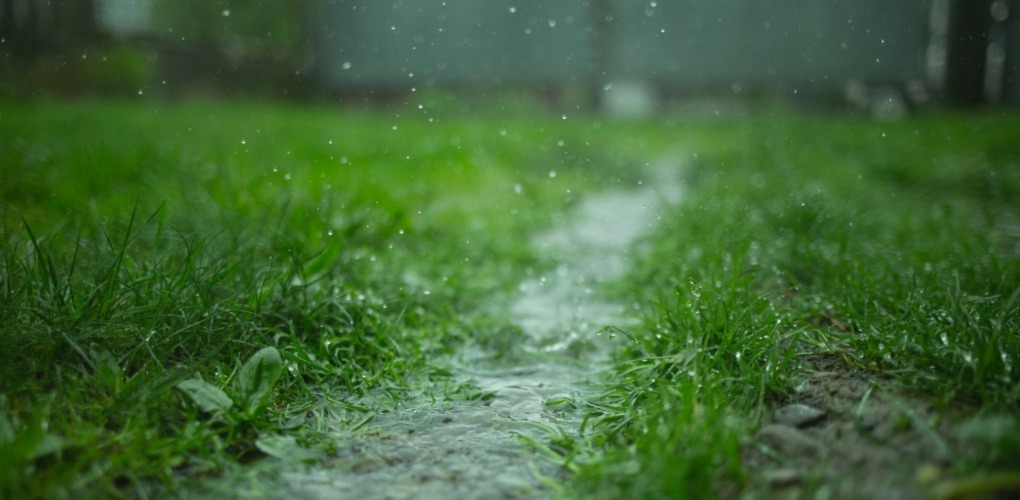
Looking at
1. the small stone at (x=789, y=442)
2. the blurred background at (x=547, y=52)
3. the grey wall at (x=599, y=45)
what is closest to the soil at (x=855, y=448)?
the small stone at (x=789, y=442)

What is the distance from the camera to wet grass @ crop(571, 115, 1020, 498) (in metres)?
1.28

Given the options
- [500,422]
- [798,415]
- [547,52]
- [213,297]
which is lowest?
[500,422]

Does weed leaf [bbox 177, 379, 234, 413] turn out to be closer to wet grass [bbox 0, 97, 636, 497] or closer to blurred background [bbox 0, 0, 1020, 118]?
wet grass [bbox 0, 97, 636, 497]

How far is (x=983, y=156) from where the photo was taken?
510cm

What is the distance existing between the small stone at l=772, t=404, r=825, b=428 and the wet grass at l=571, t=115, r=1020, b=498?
4 cm

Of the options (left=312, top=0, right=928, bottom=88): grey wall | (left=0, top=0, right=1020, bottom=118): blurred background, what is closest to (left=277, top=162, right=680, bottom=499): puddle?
(left=0, top=0, right=1020, bottom=118): blurred background

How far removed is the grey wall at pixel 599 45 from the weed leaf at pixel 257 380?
726 centimetres

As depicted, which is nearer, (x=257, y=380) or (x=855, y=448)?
(x=855, y=448)

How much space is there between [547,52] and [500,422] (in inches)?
374

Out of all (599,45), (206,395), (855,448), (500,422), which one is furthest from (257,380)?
(599,45)

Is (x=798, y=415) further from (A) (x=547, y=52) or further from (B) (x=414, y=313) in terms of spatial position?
(A) (x=547, y=52)

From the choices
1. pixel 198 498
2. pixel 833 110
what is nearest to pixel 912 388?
pixel 198 498

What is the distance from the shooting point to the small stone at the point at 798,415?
1.44 meters

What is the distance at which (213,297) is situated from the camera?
1.90m
